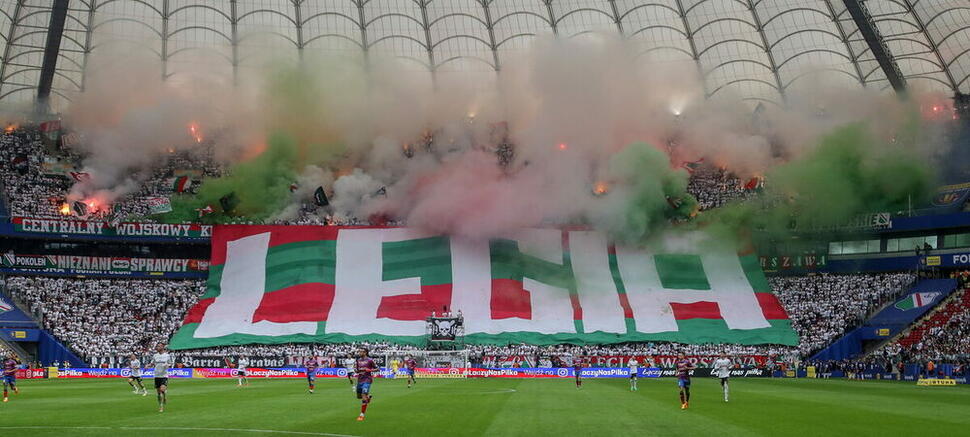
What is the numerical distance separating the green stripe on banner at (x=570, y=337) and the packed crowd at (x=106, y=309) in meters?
3.20

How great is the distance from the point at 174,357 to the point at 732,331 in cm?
4272

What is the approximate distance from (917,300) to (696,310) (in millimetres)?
17007

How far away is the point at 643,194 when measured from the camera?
3201 inches

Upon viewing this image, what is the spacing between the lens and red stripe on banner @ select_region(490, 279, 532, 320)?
7431 centimetres

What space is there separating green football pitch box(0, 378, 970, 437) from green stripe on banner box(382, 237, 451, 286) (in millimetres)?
35506

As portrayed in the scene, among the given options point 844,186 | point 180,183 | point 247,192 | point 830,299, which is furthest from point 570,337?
point 180,183

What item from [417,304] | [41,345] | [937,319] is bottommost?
[937,319]

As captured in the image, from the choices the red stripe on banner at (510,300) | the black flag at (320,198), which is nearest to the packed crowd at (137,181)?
the black flag at (320,198)

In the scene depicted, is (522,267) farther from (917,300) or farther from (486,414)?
(486,414)

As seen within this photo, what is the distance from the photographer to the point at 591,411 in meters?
29.4

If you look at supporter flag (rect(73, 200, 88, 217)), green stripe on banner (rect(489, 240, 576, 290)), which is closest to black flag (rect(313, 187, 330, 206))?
green stripe on banner (rect(489, 240, 576, 290))

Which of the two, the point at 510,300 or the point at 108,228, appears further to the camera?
the point at 108,228

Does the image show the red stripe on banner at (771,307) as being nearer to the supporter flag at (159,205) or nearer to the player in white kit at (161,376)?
the supporter flag at (159,205)

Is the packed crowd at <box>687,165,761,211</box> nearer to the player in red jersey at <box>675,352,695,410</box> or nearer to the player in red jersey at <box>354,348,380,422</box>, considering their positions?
the player in red jersey at <box>675,352,695,410</box>
